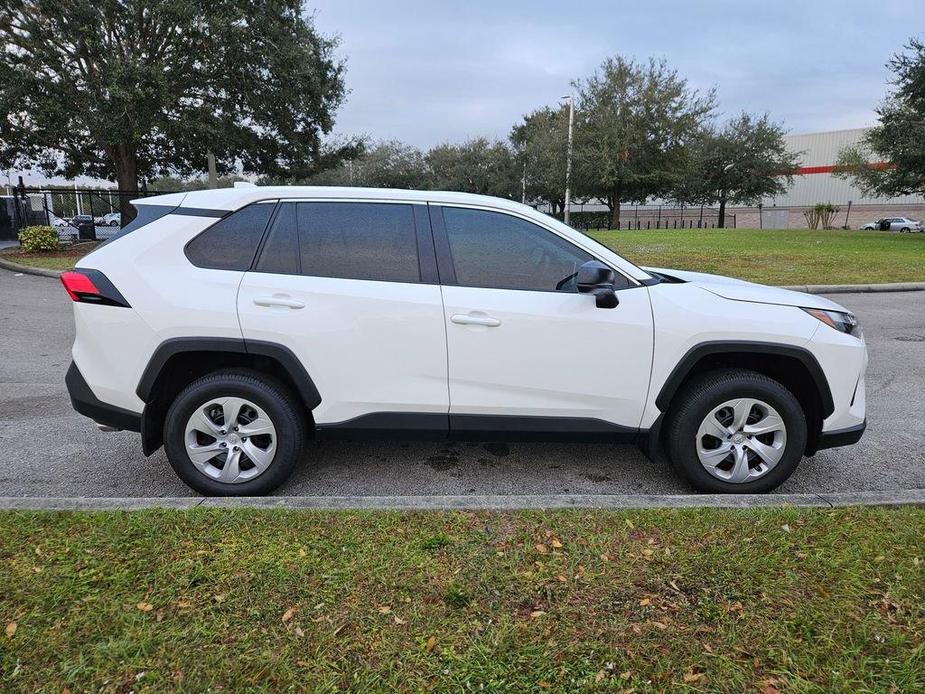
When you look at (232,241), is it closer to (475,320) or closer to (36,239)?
(475,320)

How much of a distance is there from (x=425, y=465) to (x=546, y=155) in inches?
1562

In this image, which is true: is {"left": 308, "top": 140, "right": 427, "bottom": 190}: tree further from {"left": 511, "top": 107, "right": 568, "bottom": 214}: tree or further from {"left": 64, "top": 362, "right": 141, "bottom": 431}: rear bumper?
{"left": 64, "top": 362, "right": 141, "bottom": 431}: rear bumper

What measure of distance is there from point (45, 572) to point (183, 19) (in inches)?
706

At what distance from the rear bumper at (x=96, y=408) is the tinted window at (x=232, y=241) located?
0.94m

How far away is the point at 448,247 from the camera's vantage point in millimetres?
3619

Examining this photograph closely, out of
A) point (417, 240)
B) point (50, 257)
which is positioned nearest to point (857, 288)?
point (417, 240)

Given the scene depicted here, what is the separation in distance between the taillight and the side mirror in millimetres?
2482

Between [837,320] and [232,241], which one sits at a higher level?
[232,241]

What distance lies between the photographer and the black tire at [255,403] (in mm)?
3457

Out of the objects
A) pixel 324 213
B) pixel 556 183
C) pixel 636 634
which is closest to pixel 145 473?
pixel 324 213

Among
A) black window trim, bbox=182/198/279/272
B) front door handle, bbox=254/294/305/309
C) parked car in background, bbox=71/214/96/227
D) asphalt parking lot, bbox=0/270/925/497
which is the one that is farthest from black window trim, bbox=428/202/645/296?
parked car in background, bbox=71/214/96/227

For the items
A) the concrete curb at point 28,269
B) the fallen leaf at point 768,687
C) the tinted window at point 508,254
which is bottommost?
the fallen leaf at point 768,687

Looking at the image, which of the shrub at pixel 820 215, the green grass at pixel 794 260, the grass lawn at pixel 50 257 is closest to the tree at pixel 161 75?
the grass lawn at pixel 50 257

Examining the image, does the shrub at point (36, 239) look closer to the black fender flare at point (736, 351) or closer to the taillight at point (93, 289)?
the taillight at point (93, 289)
